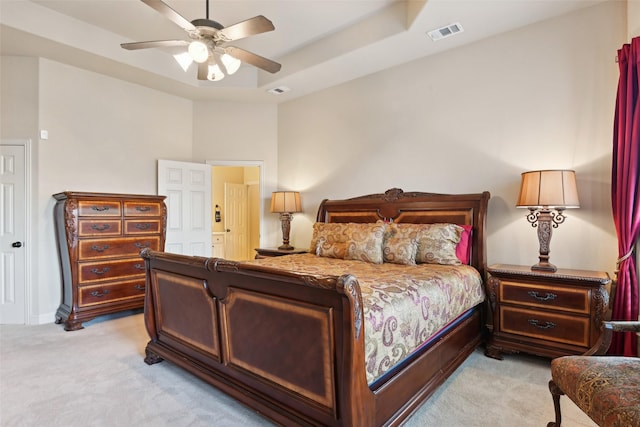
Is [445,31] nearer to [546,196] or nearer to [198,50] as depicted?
[546,196]

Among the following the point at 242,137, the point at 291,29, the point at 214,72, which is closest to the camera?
the point at 214,72

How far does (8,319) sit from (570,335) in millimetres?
5782

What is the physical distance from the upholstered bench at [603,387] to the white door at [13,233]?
5.20 m

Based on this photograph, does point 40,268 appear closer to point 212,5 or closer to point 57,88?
point 57,88

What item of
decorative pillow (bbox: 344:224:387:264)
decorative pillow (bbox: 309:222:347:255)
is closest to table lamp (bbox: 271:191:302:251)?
decorative pillow (bbox: 309:222:347:255)

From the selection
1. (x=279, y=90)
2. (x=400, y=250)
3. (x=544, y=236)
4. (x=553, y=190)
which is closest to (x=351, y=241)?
(x=400, y=250)

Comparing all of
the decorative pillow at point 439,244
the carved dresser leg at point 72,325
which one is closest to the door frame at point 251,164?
the carved dresser leg at point 72,325

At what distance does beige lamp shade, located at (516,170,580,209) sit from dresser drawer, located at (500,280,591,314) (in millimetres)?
672

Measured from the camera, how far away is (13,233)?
391 centimetres

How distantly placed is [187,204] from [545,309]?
4.71m

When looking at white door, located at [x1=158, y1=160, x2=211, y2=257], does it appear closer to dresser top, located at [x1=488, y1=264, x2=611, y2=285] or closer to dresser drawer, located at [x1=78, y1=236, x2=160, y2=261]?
dresser drawer, located at [x1=78, y1=236, x2=160, y2=261]

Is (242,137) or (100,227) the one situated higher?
(242,137)

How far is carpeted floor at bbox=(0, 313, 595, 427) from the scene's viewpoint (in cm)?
202

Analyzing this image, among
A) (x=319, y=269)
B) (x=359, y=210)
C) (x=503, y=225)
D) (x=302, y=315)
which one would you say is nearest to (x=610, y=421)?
(x=302, y=315)
